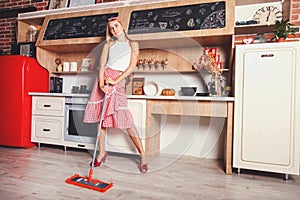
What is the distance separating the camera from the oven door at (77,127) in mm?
2578

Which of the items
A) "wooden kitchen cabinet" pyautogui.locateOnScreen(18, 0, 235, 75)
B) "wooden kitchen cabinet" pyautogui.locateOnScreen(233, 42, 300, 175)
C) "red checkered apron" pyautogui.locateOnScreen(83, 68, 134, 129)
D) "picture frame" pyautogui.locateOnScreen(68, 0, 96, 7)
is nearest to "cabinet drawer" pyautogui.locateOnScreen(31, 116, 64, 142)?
"red checkered apron" pyautogui.locateOnScreen(83, 68, 134, 129)

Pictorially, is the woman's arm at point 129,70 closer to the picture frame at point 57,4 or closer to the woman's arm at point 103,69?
the woman's arm at point 103,69

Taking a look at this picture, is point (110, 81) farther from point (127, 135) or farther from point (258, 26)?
point (258, 26)

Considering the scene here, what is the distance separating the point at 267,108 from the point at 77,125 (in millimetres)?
2030

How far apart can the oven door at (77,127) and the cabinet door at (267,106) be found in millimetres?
1633

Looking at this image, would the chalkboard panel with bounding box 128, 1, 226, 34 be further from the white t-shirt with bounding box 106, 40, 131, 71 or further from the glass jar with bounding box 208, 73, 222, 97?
the glass jar with bounding box 208, 73, 222, 97

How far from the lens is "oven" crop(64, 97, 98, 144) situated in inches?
102

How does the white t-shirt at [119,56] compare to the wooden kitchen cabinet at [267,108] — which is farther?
the white t-shirt at [119,56]

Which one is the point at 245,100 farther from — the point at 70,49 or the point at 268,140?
the point at 70,49

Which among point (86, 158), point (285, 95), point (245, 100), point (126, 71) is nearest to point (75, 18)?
point (126, 71)

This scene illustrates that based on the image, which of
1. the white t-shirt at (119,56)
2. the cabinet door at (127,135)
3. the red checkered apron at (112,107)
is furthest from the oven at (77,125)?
Result: the white t-shirt at (119,56)

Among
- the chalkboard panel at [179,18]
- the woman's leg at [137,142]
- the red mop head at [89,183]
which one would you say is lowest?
the red mop head at [89,183]

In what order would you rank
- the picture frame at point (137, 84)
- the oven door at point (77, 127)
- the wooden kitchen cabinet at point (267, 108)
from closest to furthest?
the wooden kitchen cabinet at point (267, 108) < the oven door at point (77, 127) < the picture frame at point (137, 84)

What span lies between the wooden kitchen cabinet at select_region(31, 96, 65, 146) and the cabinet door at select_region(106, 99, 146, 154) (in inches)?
27.0
